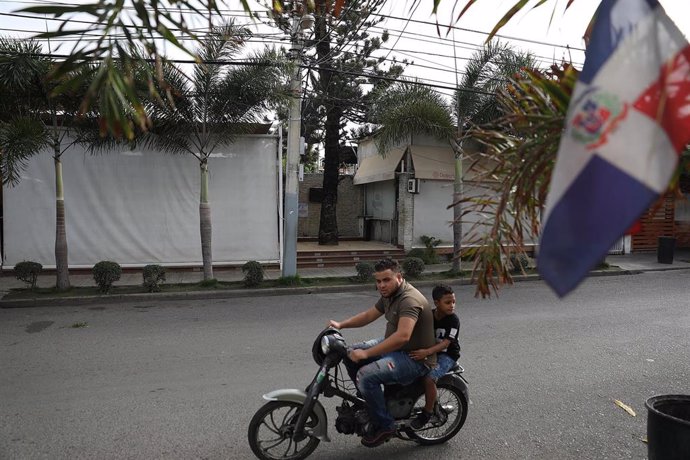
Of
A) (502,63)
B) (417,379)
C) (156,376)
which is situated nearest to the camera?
(417,379)

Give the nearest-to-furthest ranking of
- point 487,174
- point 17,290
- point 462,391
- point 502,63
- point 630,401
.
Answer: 1. point 487,174
2. point 462,391
3. point 630,401
4. point 17,290
5. point 502,63

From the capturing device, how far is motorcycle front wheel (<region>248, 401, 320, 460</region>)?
3.69 metres

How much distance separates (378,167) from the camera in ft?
64.8

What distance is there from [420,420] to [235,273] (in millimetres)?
11381

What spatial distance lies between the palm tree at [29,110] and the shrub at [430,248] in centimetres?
1017

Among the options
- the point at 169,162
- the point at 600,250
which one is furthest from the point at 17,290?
the point at 600,250

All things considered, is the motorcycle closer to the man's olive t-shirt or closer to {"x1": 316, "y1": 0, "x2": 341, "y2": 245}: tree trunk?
the man's olive t-shirt

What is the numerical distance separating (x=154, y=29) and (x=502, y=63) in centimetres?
1333

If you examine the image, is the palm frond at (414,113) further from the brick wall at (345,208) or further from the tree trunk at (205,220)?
the brick wall at (345,208)

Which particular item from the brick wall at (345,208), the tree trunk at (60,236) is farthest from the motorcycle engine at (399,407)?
the brick wall at (345,208)

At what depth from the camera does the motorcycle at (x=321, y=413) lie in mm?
3660

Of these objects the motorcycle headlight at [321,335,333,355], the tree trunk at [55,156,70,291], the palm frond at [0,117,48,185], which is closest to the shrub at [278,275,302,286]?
the tree trunk at [55,156,70,291]

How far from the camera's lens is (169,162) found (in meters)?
14.7

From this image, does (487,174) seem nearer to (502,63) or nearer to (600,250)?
(600,250)
